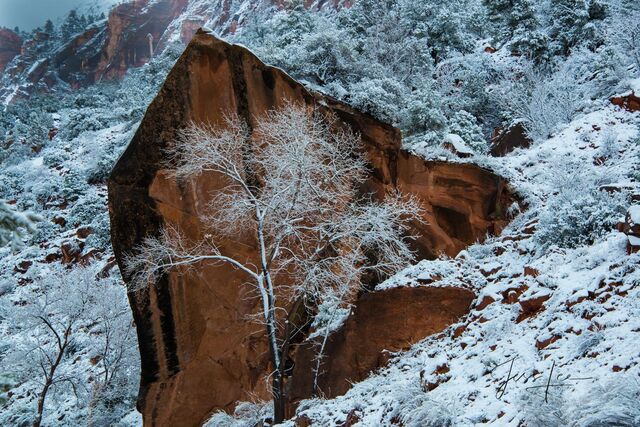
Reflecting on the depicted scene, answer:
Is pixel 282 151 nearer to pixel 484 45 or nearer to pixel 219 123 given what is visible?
pixel 219 123

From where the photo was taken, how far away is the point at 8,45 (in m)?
101

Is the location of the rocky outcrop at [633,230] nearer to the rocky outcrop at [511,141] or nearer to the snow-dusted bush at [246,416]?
the snow-dusted bush at [246,416]

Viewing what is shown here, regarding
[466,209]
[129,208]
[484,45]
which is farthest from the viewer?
[484,45]

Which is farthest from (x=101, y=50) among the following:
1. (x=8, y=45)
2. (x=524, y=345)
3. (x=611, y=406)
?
(x=611, y=406)

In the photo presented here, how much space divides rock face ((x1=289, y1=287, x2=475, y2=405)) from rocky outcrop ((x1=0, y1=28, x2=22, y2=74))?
375 feet

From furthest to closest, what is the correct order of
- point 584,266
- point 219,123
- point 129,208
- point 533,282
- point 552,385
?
1. point 219,123
2. point 129,208
3. point 533,282
4. point 584,266
5. point 552,385

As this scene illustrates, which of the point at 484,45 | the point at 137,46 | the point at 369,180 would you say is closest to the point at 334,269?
the point at 369,180

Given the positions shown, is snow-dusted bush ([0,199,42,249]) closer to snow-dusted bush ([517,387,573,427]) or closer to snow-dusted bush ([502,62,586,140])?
snow-dusted bush ([517,387,573,427])

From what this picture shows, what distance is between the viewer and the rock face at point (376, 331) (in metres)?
9.07

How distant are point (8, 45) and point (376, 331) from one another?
122379mm

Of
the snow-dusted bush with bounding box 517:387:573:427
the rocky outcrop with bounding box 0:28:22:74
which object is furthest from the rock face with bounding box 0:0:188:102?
the snow-dusted bush with bounding box 517:387:573:427

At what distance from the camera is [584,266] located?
6.84m

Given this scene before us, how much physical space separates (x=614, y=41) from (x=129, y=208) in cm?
2053

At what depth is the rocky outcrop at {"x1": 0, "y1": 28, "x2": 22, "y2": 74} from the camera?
9825cm
